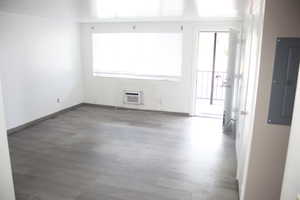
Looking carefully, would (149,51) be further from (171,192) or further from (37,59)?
(171,192)

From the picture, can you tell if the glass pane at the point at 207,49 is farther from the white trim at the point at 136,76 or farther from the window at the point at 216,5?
the window at the point at 216,5

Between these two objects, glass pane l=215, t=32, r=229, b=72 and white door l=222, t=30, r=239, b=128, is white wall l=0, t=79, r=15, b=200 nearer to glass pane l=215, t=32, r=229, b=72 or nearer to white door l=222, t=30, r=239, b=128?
white door l=222, t=30, r=239, b=128

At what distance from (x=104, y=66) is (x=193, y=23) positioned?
256 cm

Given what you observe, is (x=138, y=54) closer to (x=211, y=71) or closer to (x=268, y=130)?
(x=211, y=71)

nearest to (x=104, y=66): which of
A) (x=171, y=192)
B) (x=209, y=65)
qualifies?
(x=209, y=65)

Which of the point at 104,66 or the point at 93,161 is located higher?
the point at 104,66

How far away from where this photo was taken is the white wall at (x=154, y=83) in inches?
199

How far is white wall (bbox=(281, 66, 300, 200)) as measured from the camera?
972 millimetres

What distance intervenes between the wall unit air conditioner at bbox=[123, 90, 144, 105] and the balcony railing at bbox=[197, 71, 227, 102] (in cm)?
246

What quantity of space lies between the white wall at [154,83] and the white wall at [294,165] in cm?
422

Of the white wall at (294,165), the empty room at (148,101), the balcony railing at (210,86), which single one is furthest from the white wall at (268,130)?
the balcony railing at (210,86)

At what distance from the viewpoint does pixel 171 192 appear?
98.3 inches

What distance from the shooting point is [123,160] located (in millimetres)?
3201

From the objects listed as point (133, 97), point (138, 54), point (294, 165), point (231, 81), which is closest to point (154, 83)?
point (133, 97)
